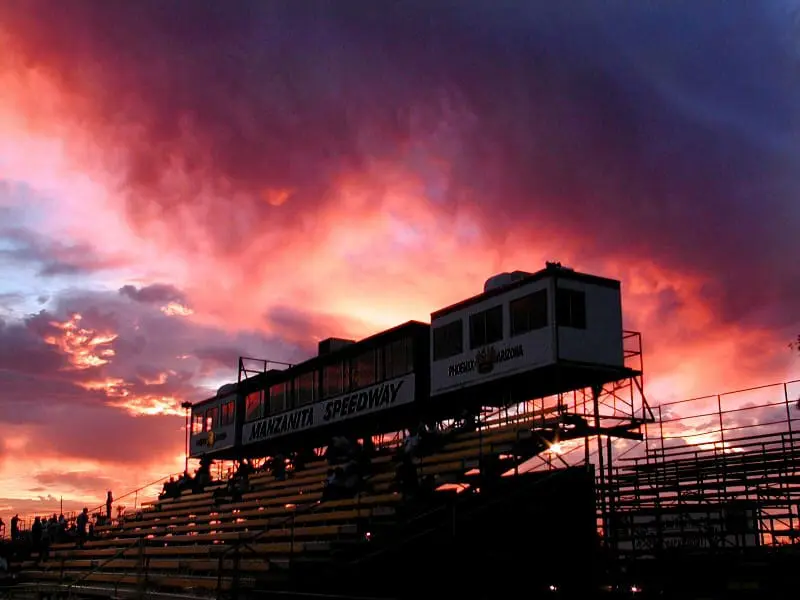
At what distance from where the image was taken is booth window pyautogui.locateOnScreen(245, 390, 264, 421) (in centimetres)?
3484

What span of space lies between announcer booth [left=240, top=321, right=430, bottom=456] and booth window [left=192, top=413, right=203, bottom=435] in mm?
3909

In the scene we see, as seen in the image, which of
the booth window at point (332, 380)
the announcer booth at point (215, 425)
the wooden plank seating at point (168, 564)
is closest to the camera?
the wooden plank seating at point (168, 564)

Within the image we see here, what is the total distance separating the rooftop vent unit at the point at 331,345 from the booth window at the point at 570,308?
1065cm

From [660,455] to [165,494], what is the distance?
2094 centimetres

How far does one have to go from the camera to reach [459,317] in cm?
2380

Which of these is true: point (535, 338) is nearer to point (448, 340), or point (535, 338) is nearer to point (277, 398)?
point (448, 340)

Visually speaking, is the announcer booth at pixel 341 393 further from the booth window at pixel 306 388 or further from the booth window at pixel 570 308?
the booth window at pixel 570 308

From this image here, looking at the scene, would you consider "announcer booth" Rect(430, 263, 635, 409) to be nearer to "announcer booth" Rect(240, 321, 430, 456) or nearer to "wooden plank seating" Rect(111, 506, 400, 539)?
"announcer booth" Rect(240, 321, 430, 456)

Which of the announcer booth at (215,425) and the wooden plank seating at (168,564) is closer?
the wooden plank seating at (168,564)

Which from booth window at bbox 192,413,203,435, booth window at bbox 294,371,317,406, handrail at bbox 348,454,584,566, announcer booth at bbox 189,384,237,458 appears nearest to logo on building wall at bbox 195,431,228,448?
announcer booth at bbox 189,384,237,458

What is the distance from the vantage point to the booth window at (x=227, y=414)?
37.2 meters

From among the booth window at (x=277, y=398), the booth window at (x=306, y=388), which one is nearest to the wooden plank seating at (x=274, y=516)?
the booth window at (x=306, y=388)

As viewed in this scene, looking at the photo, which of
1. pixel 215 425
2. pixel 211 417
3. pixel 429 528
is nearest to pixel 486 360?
pixel 429 528

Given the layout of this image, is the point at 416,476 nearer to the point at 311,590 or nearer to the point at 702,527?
the point at 311,590
